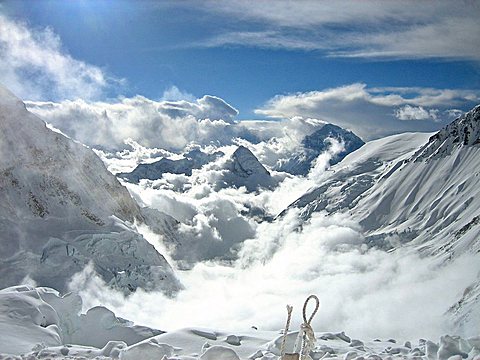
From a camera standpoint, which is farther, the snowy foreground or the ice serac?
the ice serac

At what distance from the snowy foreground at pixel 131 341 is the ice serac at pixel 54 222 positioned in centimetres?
3131

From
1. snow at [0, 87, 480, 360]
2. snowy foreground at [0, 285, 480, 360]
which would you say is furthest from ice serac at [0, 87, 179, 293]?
snowy foreground at [0, 285, 480, 360]

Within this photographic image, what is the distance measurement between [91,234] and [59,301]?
41395 millimetres

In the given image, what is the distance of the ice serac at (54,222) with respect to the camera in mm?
58125

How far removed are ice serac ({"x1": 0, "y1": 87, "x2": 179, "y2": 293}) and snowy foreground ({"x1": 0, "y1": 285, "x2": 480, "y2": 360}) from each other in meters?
31.3

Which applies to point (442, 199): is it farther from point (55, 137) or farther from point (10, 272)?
point (10, 272)

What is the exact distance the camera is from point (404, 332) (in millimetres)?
62531

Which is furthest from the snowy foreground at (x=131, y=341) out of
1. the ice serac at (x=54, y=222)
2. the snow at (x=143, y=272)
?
the ice serac at (x=54, y=222)

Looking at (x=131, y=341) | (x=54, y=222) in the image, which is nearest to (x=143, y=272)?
(x=54, y=222)

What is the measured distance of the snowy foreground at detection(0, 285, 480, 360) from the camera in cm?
1614

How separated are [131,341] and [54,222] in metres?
43.6

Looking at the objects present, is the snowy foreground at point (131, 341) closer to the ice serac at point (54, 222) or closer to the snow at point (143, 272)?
the snow at point (143, 272)

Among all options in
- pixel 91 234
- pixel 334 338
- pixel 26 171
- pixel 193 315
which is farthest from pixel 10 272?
pixel 334 338

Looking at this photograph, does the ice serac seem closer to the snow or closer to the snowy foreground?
the snow
